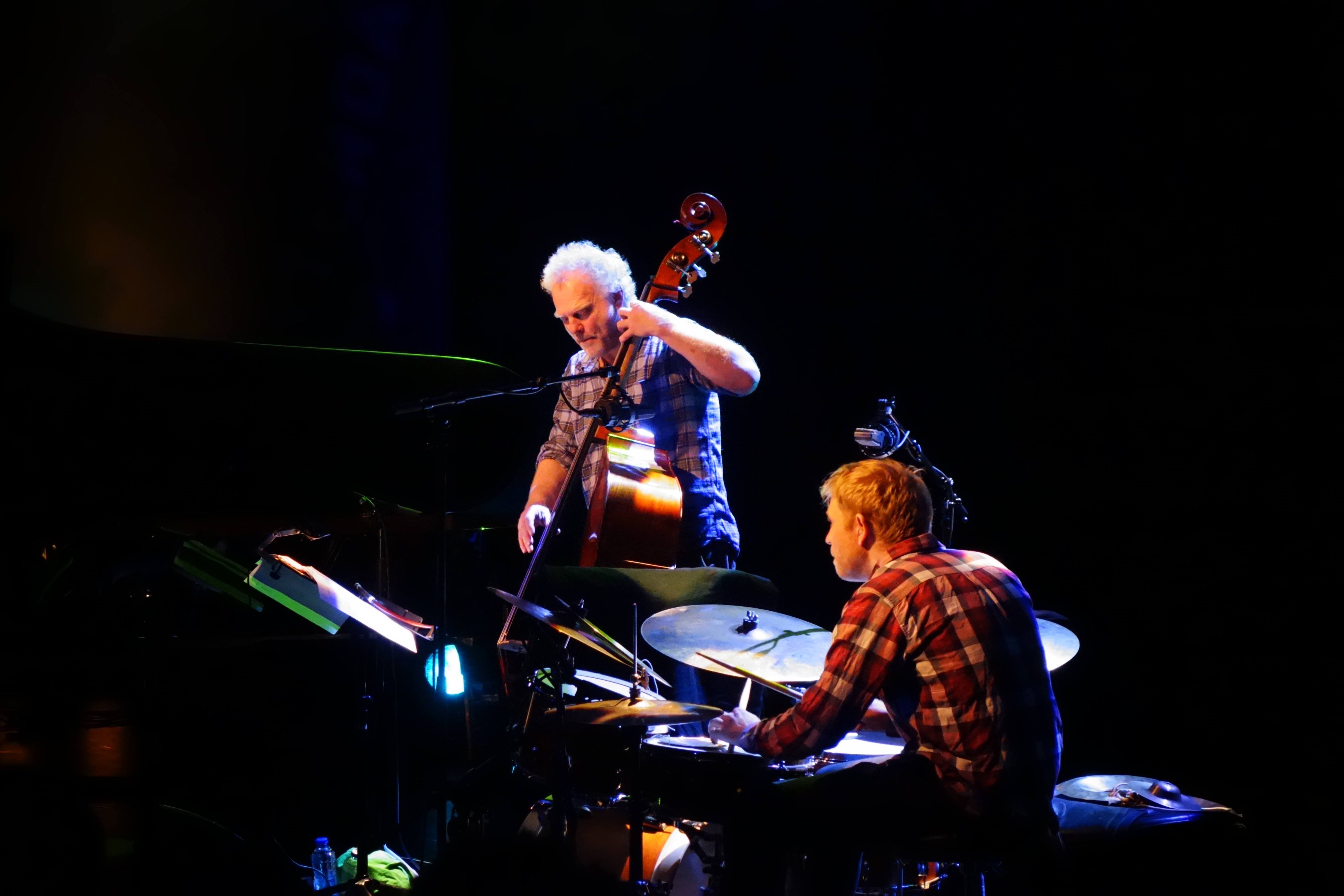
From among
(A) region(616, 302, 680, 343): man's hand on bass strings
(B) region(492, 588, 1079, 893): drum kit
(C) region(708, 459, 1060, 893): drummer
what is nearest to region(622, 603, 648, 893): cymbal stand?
(B) region(492, 588, 1079, 893): drum kit

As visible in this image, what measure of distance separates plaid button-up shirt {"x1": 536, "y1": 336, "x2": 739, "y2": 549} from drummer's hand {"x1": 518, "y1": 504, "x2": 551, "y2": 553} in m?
0.16

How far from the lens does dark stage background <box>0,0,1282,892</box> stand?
334cm

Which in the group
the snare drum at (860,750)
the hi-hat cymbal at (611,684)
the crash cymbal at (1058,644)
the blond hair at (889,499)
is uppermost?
the blond hair at (889,499)

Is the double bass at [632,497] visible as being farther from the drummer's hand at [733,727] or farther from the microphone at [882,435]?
the drummer's hand at [733,727]

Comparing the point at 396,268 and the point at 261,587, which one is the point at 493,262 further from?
the point at 261,587

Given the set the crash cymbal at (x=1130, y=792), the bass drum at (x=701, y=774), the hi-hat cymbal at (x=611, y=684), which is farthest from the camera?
the hi-hat cymbal at (x=611, y=684)

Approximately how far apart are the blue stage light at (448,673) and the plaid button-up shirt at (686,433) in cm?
88

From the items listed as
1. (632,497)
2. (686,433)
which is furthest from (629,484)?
(686,433)

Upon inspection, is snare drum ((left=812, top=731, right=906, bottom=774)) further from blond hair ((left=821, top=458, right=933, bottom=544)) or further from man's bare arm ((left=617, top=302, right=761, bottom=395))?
man's bare arm ((left=617, top=302, right=761, bottom=395))

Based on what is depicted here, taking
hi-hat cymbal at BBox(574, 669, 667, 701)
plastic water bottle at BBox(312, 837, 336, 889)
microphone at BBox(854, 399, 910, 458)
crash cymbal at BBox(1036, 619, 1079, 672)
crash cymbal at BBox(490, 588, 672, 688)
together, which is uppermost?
microphone at BBox(854, 399, 910, 458)

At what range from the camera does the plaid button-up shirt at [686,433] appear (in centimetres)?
316

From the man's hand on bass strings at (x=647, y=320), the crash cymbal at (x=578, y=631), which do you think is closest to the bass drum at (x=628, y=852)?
the crash cymbal at (x=578, y=631)

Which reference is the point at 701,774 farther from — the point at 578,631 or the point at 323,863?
the point at 323,863

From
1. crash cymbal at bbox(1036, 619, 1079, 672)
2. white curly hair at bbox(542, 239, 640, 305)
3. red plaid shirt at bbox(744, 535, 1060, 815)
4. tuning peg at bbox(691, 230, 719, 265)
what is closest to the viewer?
red plaid shirt at bbox(744, 535, 1060, 815)
